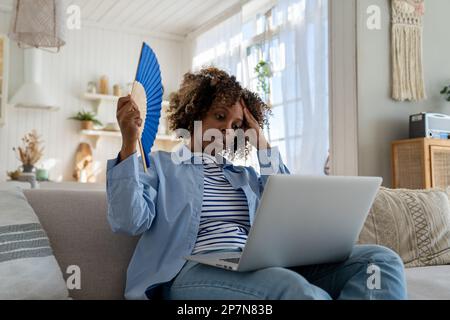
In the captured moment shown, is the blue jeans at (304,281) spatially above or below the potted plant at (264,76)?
below

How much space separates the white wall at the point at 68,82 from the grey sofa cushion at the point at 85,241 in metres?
3.86

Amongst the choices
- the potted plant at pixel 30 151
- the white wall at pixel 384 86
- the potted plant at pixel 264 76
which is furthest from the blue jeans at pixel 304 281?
the potted plant at pixel 30 151

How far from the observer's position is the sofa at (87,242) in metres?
1.48

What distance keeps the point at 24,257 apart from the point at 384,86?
292 cm

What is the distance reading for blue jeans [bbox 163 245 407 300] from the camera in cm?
100

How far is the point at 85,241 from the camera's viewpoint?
1514 millimetres

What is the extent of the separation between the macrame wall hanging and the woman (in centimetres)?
216

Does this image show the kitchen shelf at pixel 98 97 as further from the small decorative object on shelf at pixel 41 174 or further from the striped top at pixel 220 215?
the striped top at pixel 220 215

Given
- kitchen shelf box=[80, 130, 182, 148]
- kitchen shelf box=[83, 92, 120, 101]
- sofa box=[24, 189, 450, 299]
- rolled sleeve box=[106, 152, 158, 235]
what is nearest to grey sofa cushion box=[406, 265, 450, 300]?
sofa box=[24, 189, 450, 299]

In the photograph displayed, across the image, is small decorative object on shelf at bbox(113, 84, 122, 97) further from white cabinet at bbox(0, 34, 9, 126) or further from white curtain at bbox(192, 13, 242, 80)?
white cabinet at bbox(0, 34, 9, 126)

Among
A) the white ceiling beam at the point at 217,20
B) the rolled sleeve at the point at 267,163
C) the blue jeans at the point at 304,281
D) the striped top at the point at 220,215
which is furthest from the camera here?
the white ceiling beam at the point at 217,20

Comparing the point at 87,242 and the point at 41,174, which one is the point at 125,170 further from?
the point at 41,174

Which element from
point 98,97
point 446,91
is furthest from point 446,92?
point 98,97

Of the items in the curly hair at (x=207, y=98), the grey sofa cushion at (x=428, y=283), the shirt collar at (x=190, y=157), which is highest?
the curly hair at (x=207, y=98)
